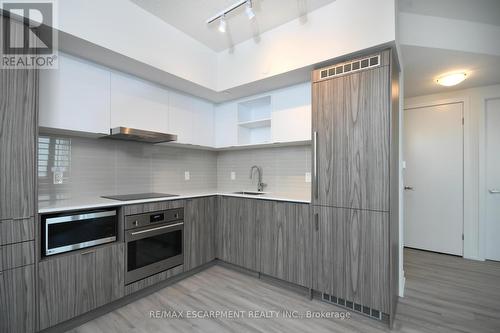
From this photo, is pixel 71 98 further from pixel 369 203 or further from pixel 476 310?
pixel 476 310

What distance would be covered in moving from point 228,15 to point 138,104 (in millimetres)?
1314

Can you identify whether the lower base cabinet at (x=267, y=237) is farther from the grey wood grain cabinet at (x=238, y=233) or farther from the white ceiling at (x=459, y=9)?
the white ceiling at (x=459, y=9)

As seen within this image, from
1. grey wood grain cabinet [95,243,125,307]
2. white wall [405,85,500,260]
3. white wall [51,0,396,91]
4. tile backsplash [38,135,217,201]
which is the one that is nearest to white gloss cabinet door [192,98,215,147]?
tile backsplash [38,135,217,201]

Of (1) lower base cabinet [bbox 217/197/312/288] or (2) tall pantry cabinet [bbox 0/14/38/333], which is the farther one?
(1) lower base cabinet [bbox 217/197/312/288]

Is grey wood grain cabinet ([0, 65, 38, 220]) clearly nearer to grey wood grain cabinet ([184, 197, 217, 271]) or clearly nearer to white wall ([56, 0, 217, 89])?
white wall ([56, 0, 217, 89])

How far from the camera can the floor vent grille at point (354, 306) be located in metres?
1.96

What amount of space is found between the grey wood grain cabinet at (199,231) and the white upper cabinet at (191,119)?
0.85 m

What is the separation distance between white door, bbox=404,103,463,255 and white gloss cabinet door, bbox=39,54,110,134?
4.24m

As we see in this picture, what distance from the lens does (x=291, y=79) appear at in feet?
8.52

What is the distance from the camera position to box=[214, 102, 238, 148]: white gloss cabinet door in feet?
10.7

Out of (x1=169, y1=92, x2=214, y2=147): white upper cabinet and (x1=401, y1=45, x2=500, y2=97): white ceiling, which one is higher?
(x1=401, y1=45, x2=500, y2=97): white ceiling

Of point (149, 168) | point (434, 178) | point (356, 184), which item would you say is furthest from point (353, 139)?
point (434, 178)

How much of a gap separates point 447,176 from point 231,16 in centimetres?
369

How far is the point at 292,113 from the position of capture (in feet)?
8.89
